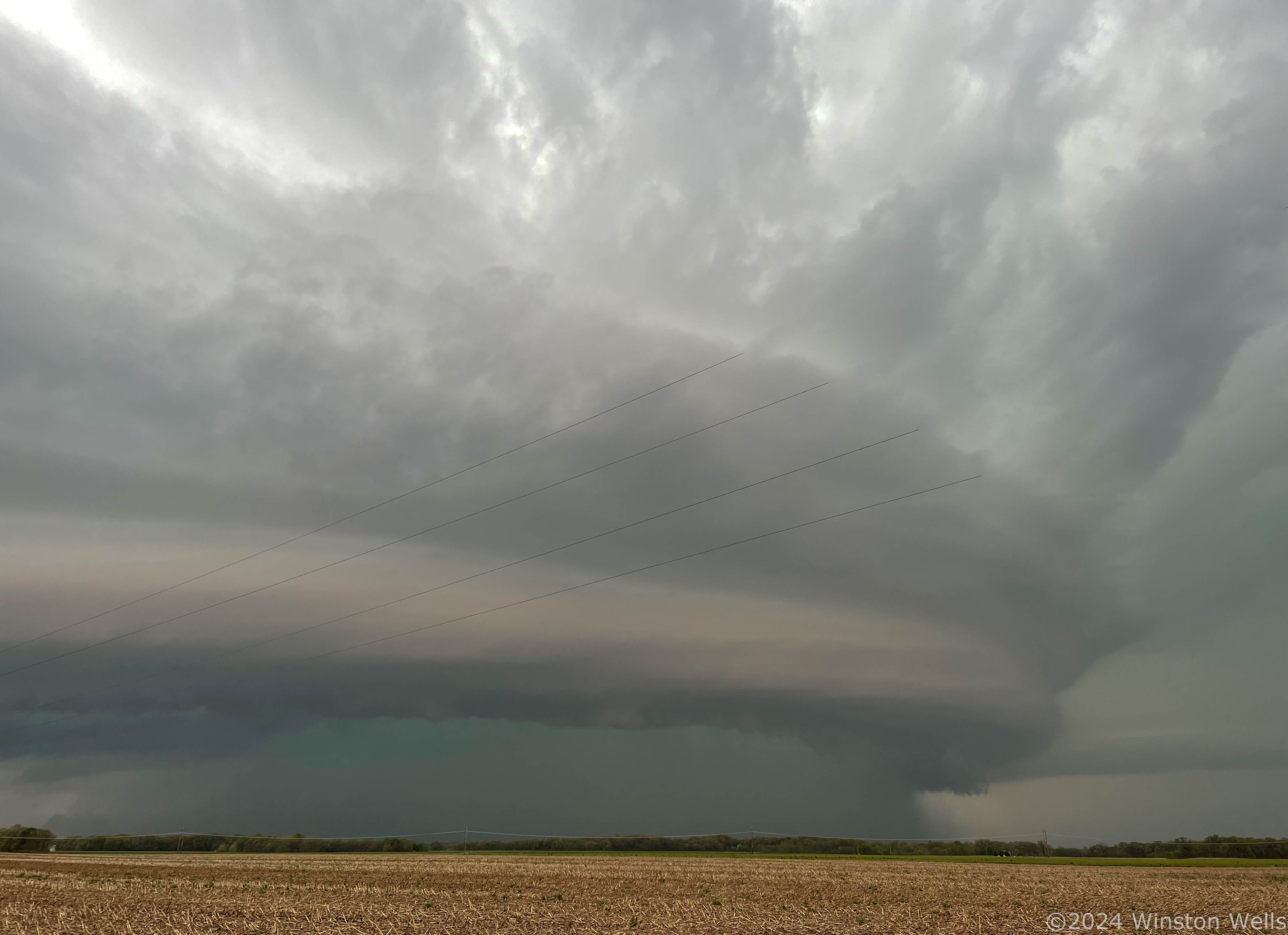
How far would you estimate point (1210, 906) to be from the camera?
1678 inches

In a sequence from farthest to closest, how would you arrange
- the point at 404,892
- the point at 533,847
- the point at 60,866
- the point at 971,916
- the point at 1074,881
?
the point at 533,847 < the point at 60,866 < the point at 1074,881 < the point at 404,892 < the point at 971,916

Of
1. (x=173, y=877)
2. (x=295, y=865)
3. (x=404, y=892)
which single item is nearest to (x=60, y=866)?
(x=295, y=865)

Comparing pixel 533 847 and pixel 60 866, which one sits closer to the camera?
pixel 60 866

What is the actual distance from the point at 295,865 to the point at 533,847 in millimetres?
131314

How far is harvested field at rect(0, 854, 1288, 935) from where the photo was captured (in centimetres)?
3422

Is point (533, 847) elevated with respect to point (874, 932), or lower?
lower

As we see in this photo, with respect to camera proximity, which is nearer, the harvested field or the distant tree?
the harvested field

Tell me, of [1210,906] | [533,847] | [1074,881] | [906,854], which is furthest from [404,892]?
[533,847]

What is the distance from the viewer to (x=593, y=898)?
155ft

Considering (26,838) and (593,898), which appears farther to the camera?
(26,838)

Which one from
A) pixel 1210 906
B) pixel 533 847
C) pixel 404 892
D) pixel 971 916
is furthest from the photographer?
pixel 533 847

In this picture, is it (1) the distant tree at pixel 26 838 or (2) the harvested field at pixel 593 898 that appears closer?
(2) the harvested field at pixel 593 898

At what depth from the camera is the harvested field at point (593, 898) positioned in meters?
34.2

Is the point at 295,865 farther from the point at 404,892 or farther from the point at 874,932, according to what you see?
the point at 874,932
